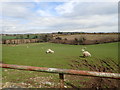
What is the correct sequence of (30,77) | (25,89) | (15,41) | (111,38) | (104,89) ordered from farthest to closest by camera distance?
1. (15,41)
2. (111,38)
3. (30,77)
4. (104,89)
5. (25,89)

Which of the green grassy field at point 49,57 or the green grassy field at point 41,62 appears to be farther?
the green grassy field at point 49,57

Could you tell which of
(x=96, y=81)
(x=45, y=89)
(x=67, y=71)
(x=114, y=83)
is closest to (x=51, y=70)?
(x=67, y=71)

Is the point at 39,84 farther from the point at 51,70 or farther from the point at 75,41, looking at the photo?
the point at 75,41

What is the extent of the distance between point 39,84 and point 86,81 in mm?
2428

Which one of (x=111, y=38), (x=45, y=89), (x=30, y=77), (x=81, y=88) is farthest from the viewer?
(x=111, y=38)

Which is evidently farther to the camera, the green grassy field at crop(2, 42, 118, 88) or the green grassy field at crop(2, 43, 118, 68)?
the green grassy field at crop(2, 43, 118, 68)

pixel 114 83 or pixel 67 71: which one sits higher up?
pixel 67 71

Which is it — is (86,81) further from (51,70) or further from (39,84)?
(51,70)

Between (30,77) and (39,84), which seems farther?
(30,77)

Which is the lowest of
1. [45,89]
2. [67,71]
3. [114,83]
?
[114,83]

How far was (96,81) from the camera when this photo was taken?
21.4 ft

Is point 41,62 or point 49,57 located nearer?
point 41,62

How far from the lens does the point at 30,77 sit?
6.41 metres

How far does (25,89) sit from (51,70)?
3345 mm
